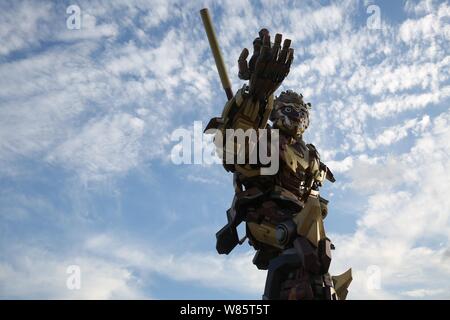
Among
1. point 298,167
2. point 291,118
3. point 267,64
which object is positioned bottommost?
point 298,167

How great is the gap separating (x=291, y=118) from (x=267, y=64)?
4.38ft

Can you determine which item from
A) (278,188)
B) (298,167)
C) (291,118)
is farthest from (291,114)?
(278,188)

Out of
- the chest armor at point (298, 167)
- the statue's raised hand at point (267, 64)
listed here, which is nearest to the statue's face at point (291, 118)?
the chest armor at point (298, 167)

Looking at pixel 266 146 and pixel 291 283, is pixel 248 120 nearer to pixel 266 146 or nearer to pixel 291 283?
pixel 266 146

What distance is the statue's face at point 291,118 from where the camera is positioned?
7.02 metres

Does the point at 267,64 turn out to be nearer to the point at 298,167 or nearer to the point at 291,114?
the point at 291,114

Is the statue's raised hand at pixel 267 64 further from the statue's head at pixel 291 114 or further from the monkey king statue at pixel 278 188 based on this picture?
the statue's head at pixel 291 114

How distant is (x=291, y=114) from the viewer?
23.2ft

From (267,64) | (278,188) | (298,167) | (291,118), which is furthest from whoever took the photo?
(291,118)

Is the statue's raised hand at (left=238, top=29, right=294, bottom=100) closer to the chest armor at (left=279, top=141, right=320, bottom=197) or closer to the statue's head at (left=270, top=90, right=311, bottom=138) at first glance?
the statue's head at (left=270, top=90, right=311, bottom=138)

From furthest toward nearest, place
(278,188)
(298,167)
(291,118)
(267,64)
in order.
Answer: (291,118)
(298,167)
(278,188)
(267,64)

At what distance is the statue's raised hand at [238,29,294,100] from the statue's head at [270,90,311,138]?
2.95ft
